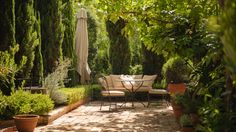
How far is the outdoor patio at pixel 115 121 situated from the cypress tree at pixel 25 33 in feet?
4.82

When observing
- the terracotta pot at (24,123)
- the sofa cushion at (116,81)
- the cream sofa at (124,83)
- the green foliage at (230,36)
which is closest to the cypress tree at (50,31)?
the cream sofa at (124,83)

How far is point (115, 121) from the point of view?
26.1 ft

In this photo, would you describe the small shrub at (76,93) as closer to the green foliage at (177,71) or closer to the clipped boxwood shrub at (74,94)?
the clipped boxwood shrub at (74,94)

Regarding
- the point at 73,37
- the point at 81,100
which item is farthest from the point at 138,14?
the point at 73,37

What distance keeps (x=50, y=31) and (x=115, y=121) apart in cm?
399

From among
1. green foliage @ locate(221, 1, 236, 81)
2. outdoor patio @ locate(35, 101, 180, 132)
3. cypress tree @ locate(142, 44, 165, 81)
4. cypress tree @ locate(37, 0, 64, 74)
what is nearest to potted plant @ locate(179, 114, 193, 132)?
outdoor patio @ locate(35, 101, 180, 132)

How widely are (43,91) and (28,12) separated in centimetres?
179

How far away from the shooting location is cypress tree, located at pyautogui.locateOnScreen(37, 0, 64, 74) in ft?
34.5

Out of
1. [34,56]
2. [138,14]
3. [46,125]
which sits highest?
[138,14]

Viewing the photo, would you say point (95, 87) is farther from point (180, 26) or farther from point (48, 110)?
point (180, 26)

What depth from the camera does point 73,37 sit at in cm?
1259

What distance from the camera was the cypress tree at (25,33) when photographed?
791cm

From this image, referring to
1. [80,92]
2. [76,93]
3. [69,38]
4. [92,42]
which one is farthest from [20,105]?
[92,42]

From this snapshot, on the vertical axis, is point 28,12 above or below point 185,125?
above
